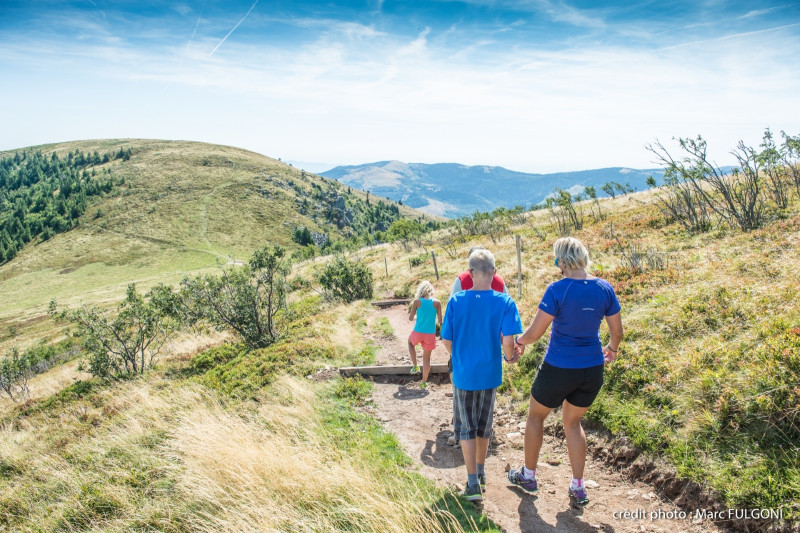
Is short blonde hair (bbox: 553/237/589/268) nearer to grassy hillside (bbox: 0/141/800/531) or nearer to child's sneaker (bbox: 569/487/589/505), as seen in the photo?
grassy hillside (bbox: 0/141/800/531)

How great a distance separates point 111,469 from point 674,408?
7.71 m

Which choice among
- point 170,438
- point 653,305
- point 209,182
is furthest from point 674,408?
point 209,182

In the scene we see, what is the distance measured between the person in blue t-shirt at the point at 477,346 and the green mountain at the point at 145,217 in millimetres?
66274

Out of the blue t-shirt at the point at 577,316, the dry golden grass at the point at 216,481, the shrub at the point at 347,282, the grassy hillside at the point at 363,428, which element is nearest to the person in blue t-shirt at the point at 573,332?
the blue t-shirt at the point at 577,316

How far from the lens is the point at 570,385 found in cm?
392

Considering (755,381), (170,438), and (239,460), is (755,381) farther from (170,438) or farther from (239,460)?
(170,438)

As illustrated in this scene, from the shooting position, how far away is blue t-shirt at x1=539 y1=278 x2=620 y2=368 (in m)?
3.84

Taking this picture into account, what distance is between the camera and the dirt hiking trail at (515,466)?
4.05 metres

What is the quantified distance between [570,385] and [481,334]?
0.97 m

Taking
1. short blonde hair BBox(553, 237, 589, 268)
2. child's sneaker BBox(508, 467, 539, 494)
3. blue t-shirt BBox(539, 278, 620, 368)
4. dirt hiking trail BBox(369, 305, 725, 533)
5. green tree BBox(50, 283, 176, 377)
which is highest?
short blonde hair BBox(553, 237, 589, 268)

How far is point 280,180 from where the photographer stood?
14062 cm

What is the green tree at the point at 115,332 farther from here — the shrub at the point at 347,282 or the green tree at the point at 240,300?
the shrub at the point at 347,282

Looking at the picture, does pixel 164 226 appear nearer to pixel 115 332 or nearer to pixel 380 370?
pixel 115 332

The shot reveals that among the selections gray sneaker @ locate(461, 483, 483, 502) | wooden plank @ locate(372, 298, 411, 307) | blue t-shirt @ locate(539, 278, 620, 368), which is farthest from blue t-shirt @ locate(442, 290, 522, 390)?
wooden plank @ locate(372, 298, 411, 307)
